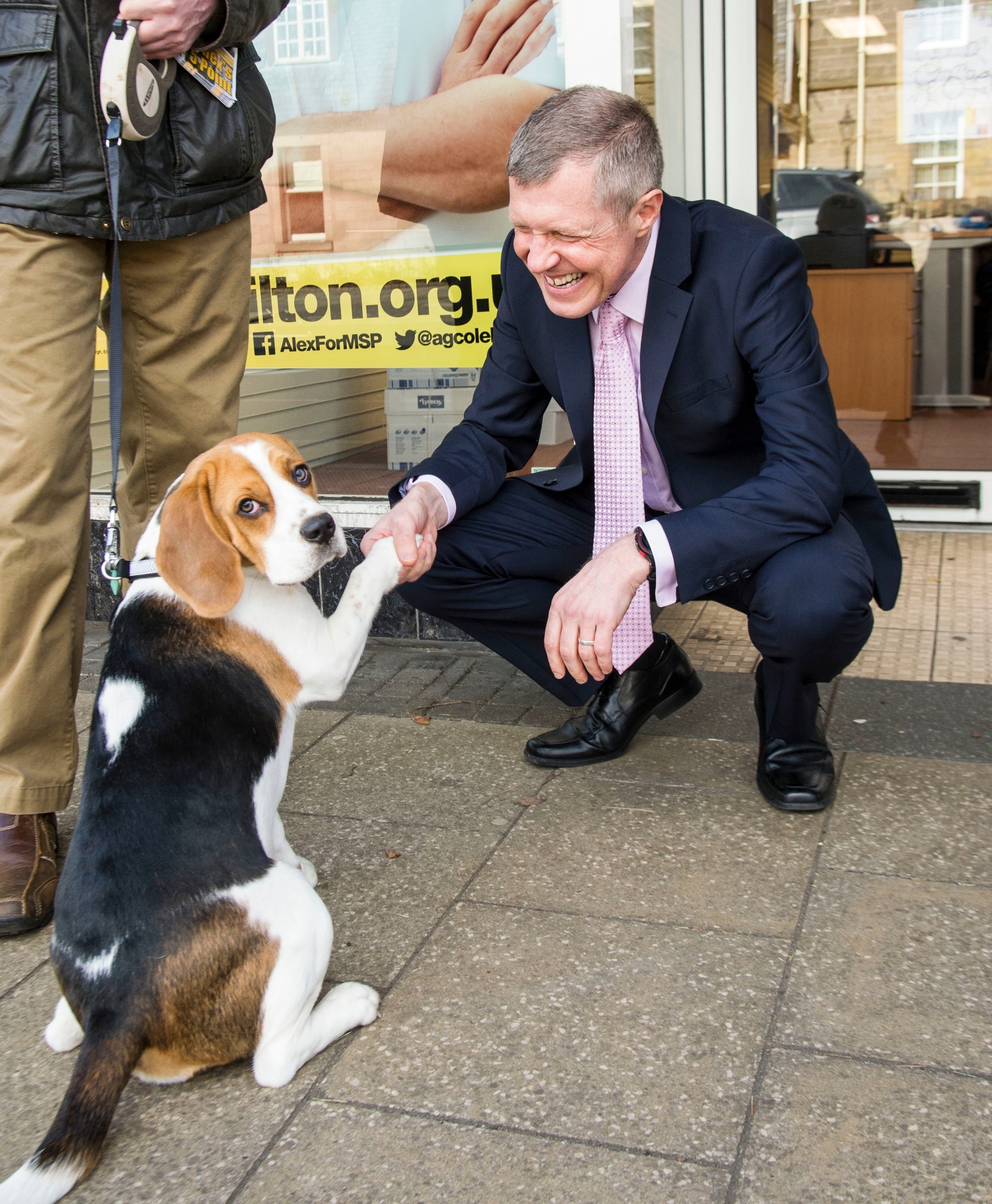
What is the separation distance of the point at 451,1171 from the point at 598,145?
7.12 ft

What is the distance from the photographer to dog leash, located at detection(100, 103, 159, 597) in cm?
250

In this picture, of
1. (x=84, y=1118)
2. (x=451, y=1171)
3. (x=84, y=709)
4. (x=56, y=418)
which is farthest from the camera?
(x=84, y=709)

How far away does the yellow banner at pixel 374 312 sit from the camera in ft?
16.2

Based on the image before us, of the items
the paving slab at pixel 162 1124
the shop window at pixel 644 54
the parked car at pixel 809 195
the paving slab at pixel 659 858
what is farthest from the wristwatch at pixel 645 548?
the parked car at pixel 809 195

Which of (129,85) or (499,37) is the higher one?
(499,37)

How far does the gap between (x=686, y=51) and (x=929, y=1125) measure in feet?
15.5

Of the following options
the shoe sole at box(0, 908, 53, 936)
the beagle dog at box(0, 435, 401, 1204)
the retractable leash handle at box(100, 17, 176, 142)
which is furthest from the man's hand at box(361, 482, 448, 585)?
the shoe sole at box(0, 908, 53, 936)

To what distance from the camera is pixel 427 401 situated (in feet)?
17.3

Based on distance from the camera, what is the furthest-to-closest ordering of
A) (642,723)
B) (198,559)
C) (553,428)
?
(553,428), (642,723), (198,559)

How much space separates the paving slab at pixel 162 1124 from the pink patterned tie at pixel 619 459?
5.08ft

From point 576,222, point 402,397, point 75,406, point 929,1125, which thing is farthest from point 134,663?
point 402,397

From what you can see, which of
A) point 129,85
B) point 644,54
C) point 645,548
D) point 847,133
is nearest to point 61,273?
point 129,85

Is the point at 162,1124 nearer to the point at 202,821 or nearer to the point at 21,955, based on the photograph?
the point at 202,821

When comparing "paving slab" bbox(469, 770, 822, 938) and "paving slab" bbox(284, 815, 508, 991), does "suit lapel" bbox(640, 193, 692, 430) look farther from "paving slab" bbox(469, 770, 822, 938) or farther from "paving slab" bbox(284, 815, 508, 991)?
"paving slab" bbox(284, 815, 508, 991)
